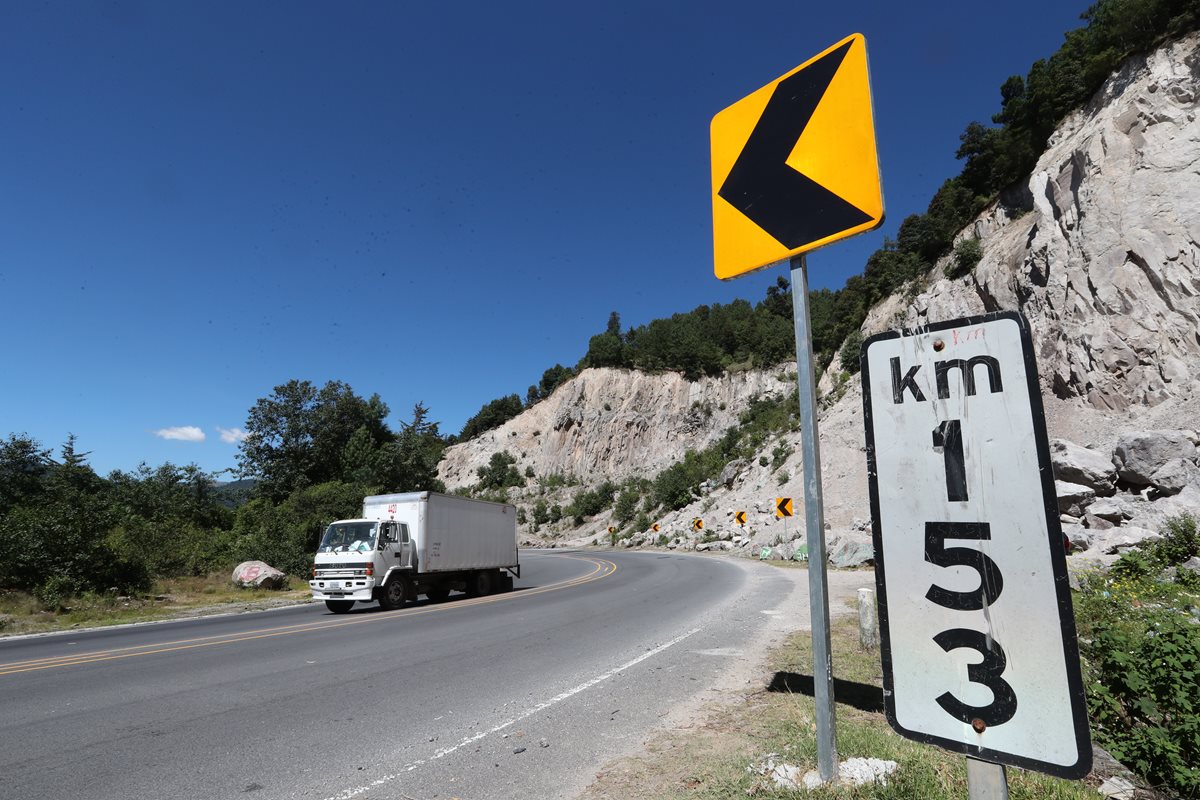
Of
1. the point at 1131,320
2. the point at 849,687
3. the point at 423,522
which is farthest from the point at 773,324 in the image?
the point at 849,687

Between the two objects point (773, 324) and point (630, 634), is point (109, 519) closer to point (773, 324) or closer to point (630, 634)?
point (630, 634)

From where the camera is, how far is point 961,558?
5.92ft

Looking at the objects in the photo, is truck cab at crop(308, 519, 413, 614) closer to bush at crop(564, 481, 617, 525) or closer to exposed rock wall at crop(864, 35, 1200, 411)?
exposed rock wall at crop(864, 35, 1200, 411)

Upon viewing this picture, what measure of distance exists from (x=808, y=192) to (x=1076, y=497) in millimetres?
21759

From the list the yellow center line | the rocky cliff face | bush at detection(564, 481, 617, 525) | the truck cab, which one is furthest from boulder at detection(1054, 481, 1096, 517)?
bush at detection(564, 481, 617, 525)

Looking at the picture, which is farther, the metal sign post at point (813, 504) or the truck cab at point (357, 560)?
the truck cab at point (357, 560)

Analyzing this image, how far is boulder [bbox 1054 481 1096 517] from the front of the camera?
1870 cm

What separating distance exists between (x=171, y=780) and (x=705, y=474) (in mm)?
53182

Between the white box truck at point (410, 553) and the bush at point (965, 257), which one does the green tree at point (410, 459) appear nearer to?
the white box truck at point (410, 553)

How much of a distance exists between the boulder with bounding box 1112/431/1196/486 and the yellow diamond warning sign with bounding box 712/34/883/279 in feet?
71.7

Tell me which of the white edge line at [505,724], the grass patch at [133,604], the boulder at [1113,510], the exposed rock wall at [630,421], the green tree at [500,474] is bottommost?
the grass patch at [133,604]

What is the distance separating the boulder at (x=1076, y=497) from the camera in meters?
18.7

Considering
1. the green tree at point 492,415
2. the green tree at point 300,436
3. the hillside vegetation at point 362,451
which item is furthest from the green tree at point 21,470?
the green tree at point 492,415

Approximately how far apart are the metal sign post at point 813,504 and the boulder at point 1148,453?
21.6 metres
